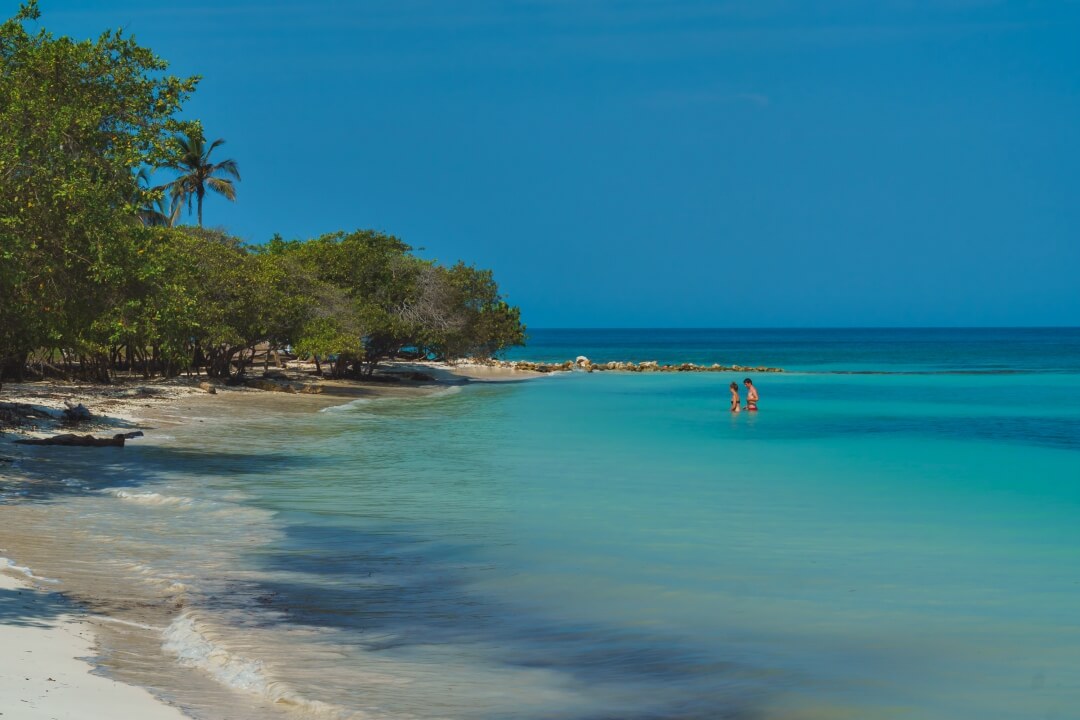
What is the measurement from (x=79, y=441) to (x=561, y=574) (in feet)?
35.3

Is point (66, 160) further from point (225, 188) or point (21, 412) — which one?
point (225, 188)

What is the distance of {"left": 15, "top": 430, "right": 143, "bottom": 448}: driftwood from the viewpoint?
17.9 m

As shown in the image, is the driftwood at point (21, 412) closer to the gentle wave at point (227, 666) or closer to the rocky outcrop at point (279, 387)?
the gentle wave at point (227, 666)

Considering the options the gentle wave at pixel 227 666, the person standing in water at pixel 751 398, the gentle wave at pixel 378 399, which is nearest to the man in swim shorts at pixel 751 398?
the person standing in water at pixel 751 398

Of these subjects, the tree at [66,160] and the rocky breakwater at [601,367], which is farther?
A: the rocky breakwater at [601,367]

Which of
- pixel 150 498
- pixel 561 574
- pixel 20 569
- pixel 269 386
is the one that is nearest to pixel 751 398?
pixel 269 386

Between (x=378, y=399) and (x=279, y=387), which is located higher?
(x=279, y=387)

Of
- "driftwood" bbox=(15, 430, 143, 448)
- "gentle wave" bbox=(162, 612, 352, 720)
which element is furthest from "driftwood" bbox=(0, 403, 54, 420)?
"gentle wave" bbox=(162, 612, 352, 720)

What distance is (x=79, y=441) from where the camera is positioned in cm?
1827

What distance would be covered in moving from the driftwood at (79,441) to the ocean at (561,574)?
52 centimetres

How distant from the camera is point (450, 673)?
743 centimetres

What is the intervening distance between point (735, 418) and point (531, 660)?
2703cm

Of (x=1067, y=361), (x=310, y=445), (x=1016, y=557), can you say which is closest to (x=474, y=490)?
(x=310, y=445)

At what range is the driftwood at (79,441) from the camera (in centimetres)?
1792
